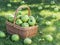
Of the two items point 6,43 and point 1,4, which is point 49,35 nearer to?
point 6,43

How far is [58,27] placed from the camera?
218 inches

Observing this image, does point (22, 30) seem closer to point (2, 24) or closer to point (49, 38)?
point (49, 38)

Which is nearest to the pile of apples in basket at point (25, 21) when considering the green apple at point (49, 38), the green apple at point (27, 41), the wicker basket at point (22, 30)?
the wicker basket at point (22, 30)

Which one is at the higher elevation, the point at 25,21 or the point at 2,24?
the point at 25,21

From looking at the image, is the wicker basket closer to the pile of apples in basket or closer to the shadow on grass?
the pile of apples in basket

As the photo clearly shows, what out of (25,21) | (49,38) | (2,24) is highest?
(25,21)

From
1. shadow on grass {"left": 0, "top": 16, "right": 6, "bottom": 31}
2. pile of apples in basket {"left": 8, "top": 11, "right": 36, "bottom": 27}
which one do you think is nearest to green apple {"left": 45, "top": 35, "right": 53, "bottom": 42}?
pile of apples in basket {"left": 8, "top": 11, "right": 36, "bottom": 27}

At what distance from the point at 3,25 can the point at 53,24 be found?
1.40 m

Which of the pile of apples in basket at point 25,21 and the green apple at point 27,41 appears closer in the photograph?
the green apple at point 27,41

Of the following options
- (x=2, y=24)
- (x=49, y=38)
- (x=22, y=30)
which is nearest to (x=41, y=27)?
(x=49, y=38)

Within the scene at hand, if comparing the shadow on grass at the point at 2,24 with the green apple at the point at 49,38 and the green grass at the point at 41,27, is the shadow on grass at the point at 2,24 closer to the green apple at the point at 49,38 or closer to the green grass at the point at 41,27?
the green grass at the point at 41,27

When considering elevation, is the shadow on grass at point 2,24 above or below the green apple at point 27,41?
above

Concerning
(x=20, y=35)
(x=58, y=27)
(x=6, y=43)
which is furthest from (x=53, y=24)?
(x=6, y=43)

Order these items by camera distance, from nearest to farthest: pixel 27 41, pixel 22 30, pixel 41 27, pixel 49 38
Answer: pixel 27 41 < pixel 22 30 < pixel 49 38 < pixel 41 27
